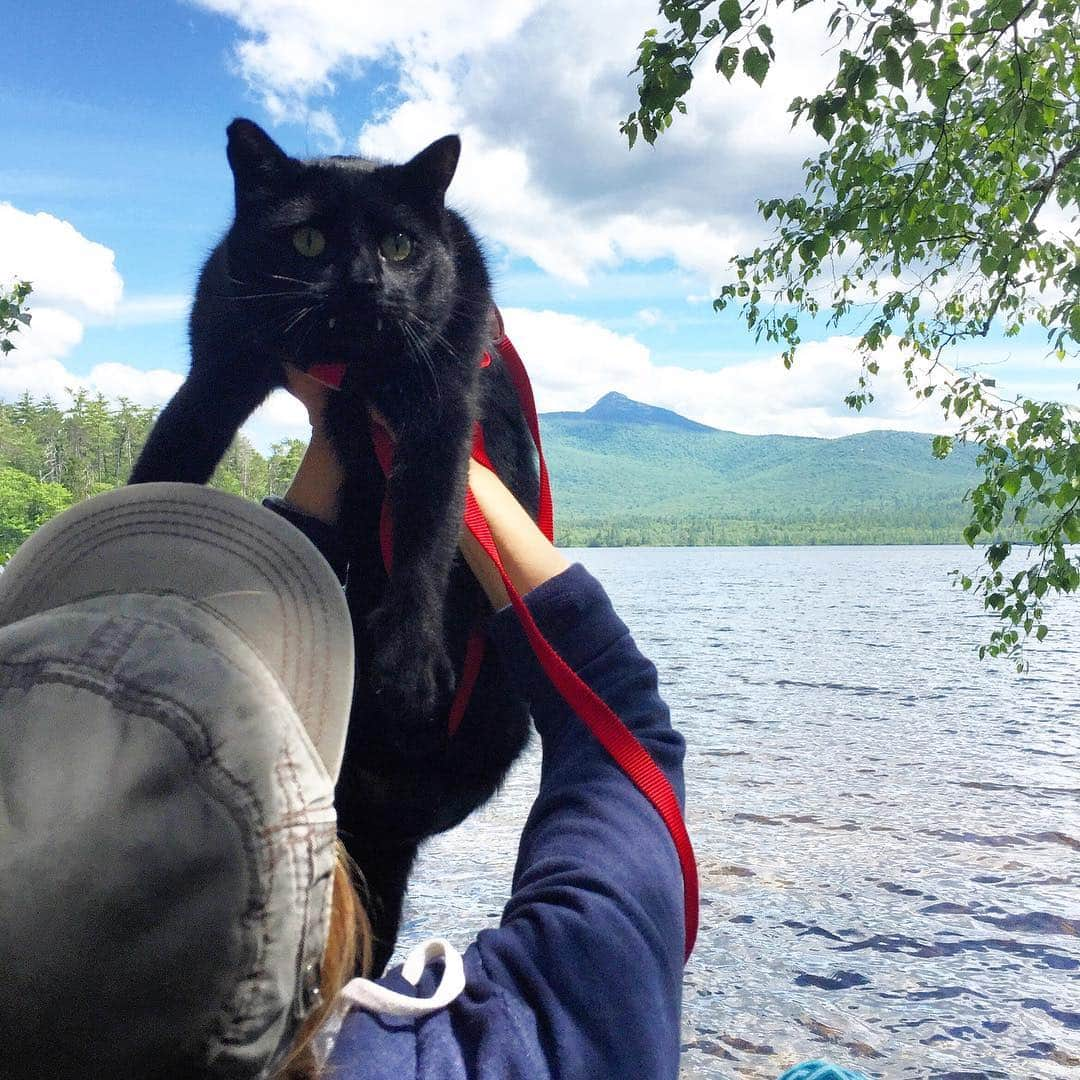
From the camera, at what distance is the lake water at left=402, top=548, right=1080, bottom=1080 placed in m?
5.66

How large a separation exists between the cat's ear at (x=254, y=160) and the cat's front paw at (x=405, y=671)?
4.40ft

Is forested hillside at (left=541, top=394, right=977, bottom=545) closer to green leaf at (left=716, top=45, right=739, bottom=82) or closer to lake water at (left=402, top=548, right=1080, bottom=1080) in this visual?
lake water at (left=402, top=548, right=1080, bottom=1080)

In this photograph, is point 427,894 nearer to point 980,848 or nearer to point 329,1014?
point 980,848

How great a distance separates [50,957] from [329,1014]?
1.12 feet

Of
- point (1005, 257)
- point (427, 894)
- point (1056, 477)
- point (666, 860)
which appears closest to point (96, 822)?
point (666, 860)

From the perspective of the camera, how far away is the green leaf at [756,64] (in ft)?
10.6

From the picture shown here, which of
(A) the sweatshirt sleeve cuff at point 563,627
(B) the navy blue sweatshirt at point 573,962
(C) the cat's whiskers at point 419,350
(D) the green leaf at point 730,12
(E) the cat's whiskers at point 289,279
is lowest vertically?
(B) the navy blue sweatshirt at point 573,962

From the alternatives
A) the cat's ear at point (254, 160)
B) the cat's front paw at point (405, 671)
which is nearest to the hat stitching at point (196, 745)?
the cat's front paw at point (405, 671)

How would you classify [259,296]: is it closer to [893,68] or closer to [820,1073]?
[893,68]

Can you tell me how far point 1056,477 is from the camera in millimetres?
5074

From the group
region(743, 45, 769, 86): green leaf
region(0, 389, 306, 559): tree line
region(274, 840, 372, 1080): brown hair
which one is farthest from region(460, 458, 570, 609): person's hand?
region(0, 389, 306, 559): tree line

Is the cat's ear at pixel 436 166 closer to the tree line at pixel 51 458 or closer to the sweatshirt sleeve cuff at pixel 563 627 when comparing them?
the sweatshirt sleeve cuff at pixel 563 627

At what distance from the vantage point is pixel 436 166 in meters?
2.67

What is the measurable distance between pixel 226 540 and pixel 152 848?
38 cm
